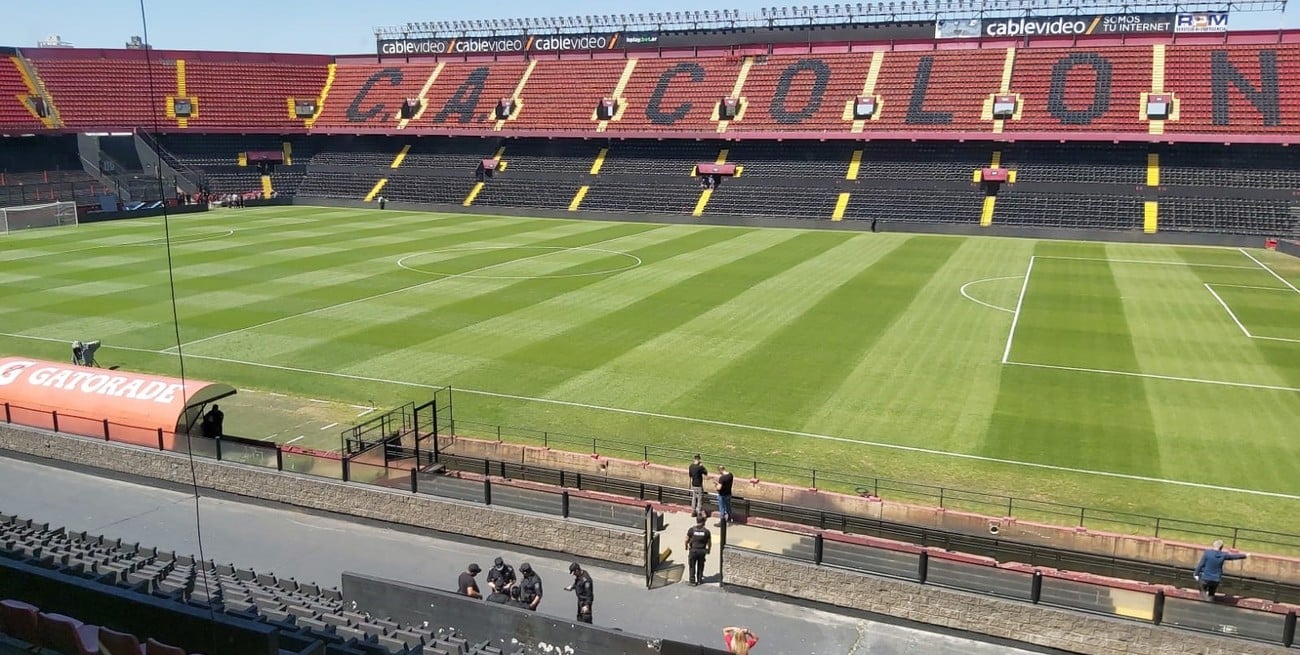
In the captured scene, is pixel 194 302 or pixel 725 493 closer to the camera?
pixel 725 493

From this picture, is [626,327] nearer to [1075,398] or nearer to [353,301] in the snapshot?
[353,301]

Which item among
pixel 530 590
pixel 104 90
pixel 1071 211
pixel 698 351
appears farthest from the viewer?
pixel 104 90

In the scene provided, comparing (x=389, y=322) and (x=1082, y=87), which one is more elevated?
(x=1082, y=87)

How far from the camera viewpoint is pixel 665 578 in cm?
1488

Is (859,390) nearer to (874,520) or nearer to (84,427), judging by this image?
(874,520)

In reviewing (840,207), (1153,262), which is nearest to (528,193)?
(840,207)

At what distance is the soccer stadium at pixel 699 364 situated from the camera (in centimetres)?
1318

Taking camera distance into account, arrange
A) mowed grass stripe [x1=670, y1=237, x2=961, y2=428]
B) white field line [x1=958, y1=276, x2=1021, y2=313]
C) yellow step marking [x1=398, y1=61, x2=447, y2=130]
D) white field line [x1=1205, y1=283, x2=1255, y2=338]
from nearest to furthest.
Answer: mowed grass stripe [x1=670, y1=237, x2=961, y2=428] < white field line [x1=1205, y1=283, x2=1255, y2=338] < white field line [x1=958, y1=276, x2=1021, y2=313] < yellow step marking [x1=398, y1=61, x2=447, y2=130]

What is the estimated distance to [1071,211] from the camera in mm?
55656

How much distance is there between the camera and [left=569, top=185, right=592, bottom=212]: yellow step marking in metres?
66.6

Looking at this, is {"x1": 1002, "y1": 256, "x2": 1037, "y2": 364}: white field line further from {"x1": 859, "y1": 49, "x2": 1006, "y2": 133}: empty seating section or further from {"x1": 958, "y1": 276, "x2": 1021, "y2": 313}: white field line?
{"x1": 859, "y1": 49, "x2": 1006, "y2": 133}: empty seating section

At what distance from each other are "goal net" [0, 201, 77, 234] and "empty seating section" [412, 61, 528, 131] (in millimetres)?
28423

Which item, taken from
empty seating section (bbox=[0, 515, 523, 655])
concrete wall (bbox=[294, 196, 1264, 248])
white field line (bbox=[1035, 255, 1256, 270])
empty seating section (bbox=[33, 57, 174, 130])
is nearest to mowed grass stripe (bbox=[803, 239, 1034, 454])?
white field line (bbox=[1035, 255, 1256, 270])

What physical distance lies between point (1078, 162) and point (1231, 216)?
10.0 m
